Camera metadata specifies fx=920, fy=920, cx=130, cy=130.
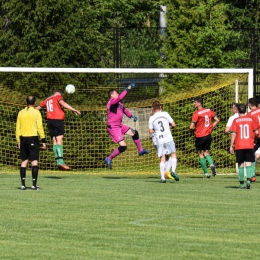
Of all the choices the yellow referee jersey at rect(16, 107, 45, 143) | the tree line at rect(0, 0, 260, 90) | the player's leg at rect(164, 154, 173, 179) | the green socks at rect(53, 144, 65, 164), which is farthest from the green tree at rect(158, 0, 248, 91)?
the yellow referee jersey at rect(16, 107, 45, 143)

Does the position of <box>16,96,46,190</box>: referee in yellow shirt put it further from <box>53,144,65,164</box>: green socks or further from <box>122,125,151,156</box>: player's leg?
<box>53,144,65,164</box>: green socks

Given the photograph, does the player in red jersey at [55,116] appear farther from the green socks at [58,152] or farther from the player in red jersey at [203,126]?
the player in red jersey at [203,126]

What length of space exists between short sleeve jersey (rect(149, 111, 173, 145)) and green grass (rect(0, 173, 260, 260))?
1698mm

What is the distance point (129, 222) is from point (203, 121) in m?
10.7

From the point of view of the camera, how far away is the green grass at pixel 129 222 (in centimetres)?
967

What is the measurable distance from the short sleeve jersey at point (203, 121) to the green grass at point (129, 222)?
344 centimetres

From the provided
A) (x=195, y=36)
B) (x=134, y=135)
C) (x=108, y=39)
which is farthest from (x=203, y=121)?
(x=108, y=39)

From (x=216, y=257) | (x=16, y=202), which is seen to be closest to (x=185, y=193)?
(x=16, y=202)

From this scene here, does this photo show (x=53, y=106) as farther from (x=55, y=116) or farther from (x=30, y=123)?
(x=30, y=123)

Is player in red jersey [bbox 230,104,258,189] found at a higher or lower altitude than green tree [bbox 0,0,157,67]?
lower

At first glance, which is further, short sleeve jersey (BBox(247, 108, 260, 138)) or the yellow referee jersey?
short sleeve jersey (BBox(247, 108, 260, 138))

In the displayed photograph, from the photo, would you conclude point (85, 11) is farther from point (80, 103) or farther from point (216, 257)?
point (216, 257)

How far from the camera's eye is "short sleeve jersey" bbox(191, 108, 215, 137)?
886 inches

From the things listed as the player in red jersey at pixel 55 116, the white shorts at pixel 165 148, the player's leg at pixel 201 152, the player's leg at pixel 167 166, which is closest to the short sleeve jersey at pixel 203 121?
the player's leg at pixel 201 152
